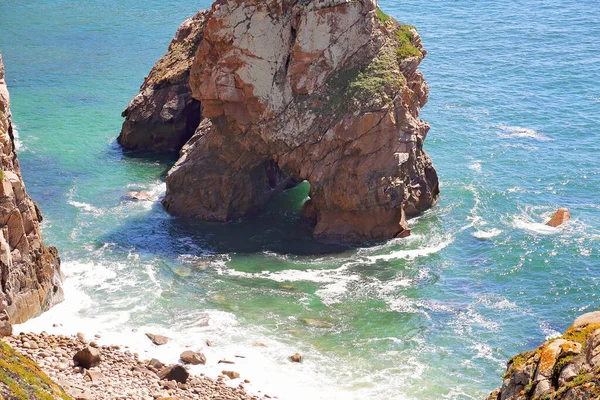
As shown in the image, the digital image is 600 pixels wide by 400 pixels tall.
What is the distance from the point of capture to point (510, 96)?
83750 millimetres

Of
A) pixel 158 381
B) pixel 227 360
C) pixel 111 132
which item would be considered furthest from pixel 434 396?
pixel 111 132

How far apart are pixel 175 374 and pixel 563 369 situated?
2175 centimetres

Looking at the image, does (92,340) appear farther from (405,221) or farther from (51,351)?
(405,221)

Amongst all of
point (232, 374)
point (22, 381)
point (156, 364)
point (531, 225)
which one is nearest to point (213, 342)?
point (232, 374)

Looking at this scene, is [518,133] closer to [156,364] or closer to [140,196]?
[140,196]

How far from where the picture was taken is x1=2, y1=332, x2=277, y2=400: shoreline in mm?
39375

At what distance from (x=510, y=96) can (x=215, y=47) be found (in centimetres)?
3489

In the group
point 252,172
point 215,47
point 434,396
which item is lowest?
point 434,396

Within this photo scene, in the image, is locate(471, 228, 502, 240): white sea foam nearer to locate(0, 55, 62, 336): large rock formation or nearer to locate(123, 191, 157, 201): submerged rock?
locate(123, 191, 157, 201): submerged rock

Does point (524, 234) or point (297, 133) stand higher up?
point (297, 133)

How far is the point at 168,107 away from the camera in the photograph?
73125 millimetres

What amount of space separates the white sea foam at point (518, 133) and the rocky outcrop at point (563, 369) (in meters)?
50.9

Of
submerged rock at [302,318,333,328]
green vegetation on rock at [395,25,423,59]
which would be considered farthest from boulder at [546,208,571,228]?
submerged rock at [302,318,333,328]

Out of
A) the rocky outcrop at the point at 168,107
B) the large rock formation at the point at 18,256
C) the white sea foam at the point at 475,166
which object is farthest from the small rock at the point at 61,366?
the white sea foam at the point at 475,166
